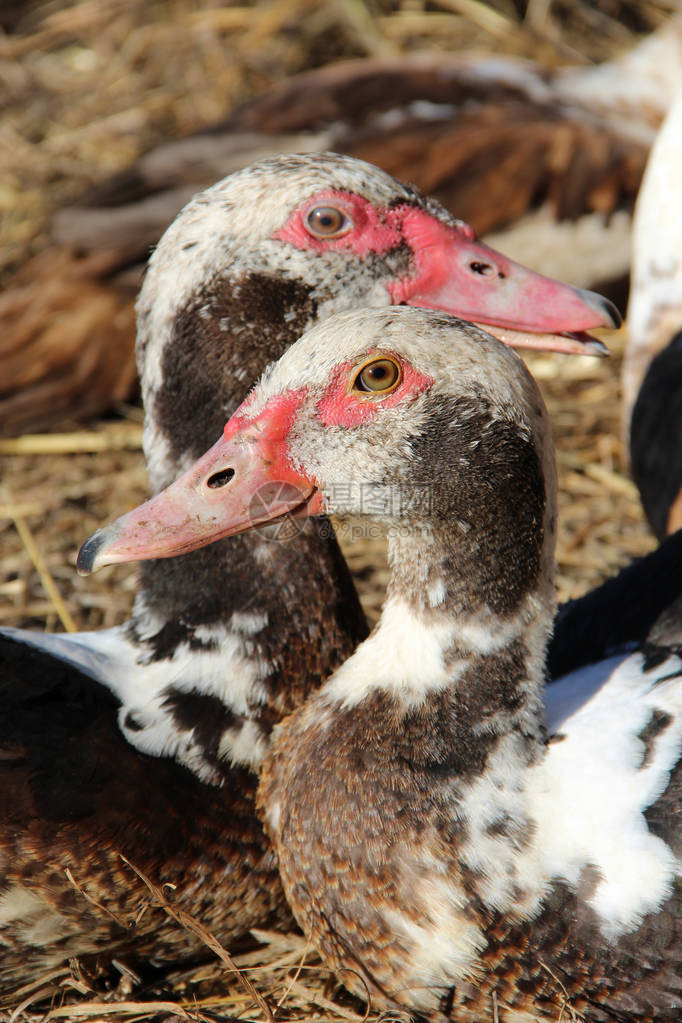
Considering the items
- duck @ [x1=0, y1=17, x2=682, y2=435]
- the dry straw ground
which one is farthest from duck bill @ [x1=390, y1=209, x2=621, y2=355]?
duck @ [x1=0, y1=17, x2=682, y2=435]

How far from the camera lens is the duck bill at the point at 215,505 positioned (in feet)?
6.35

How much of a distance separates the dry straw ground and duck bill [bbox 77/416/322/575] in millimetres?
794

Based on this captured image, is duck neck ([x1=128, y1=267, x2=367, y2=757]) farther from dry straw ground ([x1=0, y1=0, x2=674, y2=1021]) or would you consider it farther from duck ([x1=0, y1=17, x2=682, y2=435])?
duck ([x1=0, y1=17, x2=682, y2=435])

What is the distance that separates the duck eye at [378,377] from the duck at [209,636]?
0.39 m

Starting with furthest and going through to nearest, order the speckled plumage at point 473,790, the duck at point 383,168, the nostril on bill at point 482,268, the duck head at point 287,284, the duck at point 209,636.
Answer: the duck at point 383,168 < the nostril on bill at point 482,268 < the duck head at point 287,284 < the duck at point 209,636 < the speckled plumage at point 473,790

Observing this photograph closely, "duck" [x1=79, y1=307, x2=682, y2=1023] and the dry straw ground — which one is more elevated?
"duck" [x1=79, y1=307, x2=682, y2=1023]

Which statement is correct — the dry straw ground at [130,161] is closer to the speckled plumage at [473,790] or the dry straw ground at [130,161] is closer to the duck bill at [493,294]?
the speckled plumage at [473,790]

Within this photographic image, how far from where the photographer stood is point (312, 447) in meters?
1.94

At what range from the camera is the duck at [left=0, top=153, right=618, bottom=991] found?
2.06 meters

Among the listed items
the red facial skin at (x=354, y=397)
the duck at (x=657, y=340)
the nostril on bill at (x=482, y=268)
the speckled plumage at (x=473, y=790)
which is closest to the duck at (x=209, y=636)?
the nostril on bill at (x=482, y=268)

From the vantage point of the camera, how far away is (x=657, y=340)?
10.9ft

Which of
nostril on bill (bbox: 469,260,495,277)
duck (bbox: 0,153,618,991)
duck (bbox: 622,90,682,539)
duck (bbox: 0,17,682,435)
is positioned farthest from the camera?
duck (bbox: 0,17,682,435)

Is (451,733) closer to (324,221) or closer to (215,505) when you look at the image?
(215,505)

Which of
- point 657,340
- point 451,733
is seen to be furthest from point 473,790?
point 657,340
